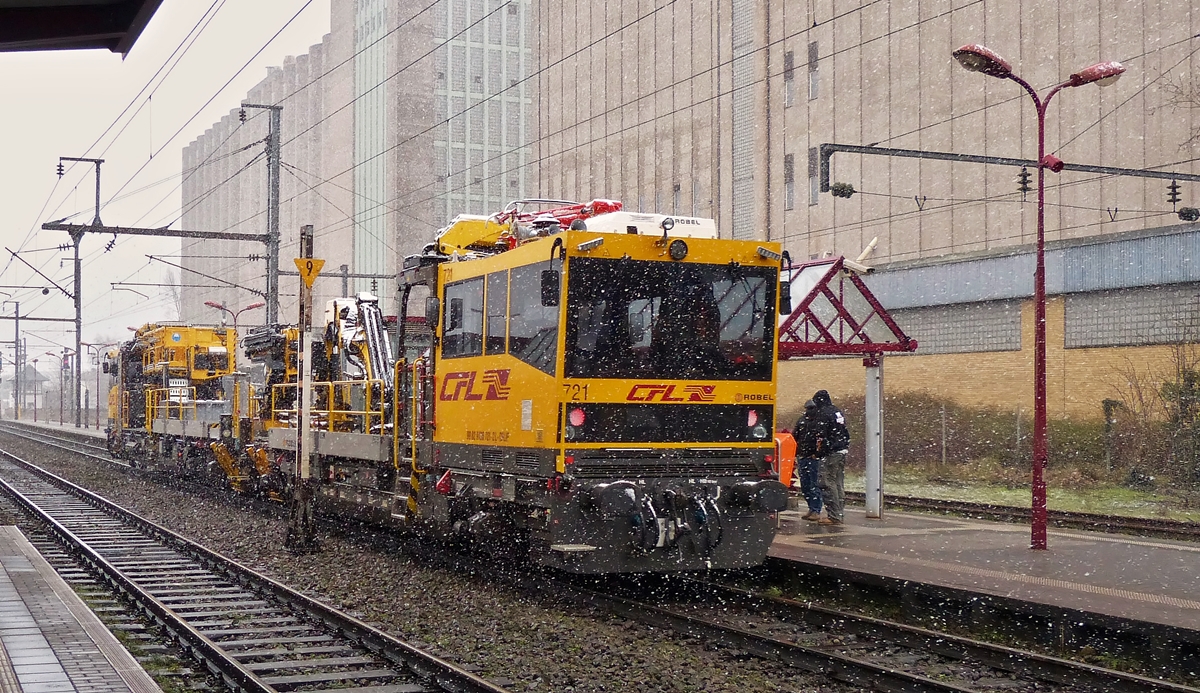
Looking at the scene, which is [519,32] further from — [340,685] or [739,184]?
[340,685]

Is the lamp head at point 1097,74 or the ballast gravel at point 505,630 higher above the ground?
the lamp head at point 1097,74

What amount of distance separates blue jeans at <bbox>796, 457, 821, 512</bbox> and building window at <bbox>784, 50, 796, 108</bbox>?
24.3 m

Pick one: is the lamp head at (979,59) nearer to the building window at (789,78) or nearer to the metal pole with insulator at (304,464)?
the metal pole with insulator at (304,464)

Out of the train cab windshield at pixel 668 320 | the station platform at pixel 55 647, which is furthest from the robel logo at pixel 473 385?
the station platform at pixel 55 647

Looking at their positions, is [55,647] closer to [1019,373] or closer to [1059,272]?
[1019,373]

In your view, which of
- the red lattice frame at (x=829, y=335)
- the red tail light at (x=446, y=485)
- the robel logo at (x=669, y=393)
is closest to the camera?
the robel logo at (x=669, y=393)

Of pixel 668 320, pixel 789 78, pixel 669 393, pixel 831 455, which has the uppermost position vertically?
pixel 789 78

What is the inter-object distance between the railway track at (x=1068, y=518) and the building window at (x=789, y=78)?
64.1 feet

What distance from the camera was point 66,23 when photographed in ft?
22.6

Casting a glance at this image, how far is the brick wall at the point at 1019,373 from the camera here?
89.2 feet

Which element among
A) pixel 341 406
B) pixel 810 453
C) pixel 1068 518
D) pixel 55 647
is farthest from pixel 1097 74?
pixel 55 647

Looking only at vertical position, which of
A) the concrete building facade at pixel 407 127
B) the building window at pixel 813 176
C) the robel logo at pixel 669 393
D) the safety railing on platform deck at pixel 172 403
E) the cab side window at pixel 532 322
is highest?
the concrete building facade at pixel 407 127

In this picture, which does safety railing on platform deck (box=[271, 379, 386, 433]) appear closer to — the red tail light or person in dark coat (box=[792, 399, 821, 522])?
the red tail light

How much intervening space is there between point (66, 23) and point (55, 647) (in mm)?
4412
